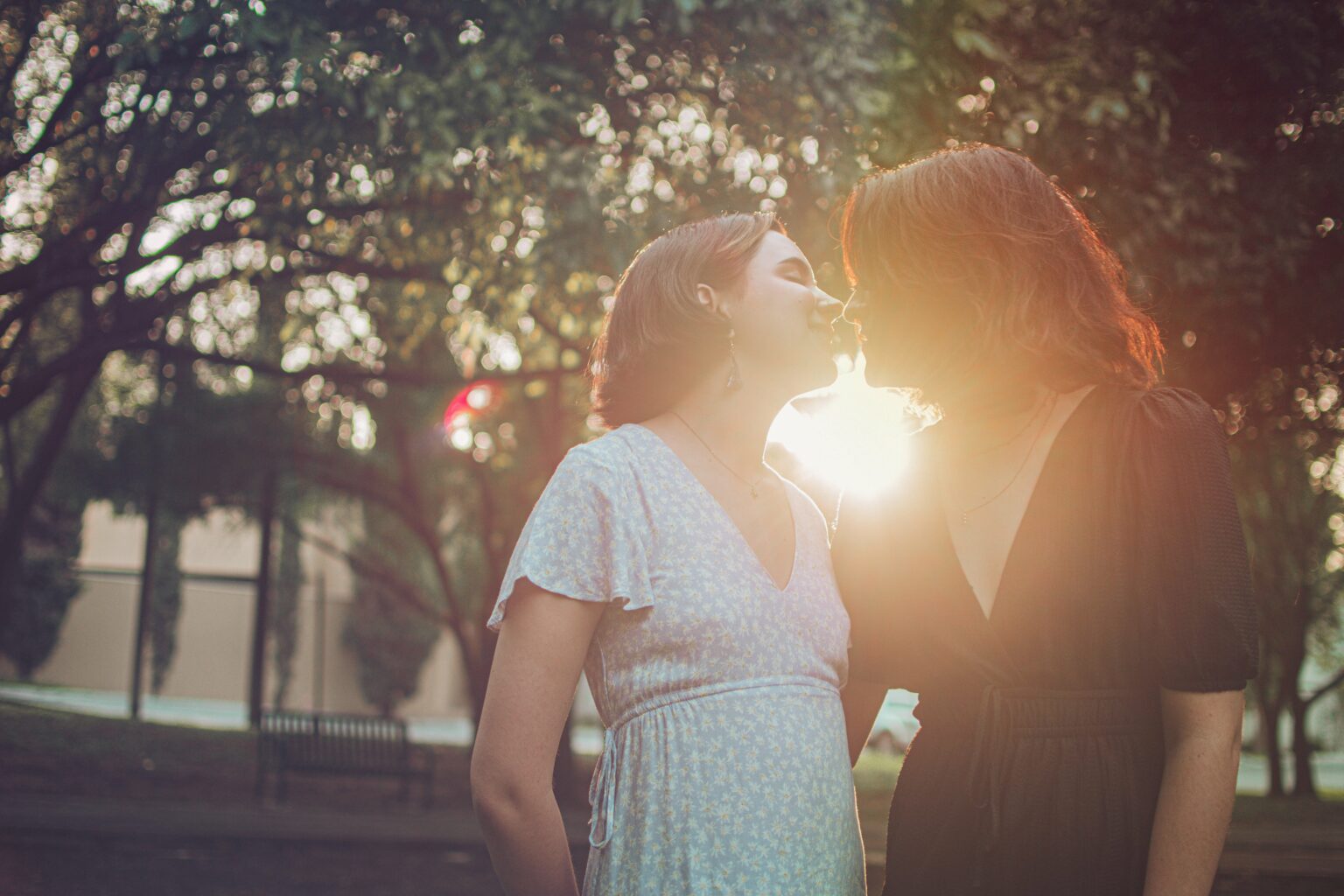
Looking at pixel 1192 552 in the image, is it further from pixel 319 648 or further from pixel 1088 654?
pixel 319 648

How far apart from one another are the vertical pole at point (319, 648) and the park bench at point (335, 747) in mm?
20275

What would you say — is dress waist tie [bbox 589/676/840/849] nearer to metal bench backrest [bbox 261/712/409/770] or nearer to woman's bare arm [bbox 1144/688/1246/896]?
woman's bare arm [bbox 1144/688/1246/896]

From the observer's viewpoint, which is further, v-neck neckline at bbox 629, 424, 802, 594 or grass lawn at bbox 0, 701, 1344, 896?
grass lawn at bbox 0, 701, 1344, 896

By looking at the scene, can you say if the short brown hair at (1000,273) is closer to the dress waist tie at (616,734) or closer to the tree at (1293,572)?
the dress waist tie at (616,734)

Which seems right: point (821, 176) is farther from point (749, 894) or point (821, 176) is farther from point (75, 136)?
point (75, 136)

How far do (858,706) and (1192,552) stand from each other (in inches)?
31.6

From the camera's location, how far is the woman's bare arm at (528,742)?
74.2 inches

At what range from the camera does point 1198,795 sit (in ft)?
5.40

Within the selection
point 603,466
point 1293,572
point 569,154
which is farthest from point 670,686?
point 1293,572

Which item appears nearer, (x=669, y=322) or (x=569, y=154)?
(x=669, y=322)

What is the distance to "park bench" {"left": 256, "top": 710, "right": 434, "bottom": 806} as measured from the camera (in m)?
11.7

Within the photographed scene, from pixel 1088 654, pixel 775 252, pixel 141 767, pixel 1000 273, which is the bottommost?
pixel 141 767

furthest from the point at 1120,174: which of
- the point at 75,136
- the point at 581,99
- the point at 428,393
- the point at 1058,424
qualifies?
the point at 428,393

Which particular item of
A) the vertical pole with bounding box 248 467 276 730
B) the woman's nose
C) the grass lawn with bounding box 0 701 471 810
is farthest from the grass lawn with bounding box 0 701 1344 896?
the woman's nose
